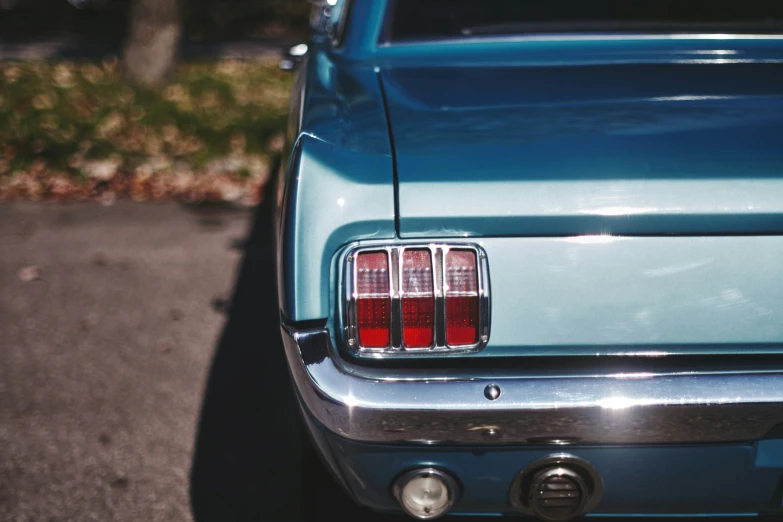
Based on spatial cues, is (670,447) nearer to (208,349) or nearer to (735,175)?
(735,175)

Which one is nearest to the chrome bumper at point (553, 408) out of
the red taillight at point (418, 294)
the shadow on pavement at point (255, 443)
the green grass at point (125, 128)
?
the red taillight at point (418, 294)

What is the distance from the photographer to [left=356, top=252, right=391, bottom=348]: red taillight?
169 centimetres

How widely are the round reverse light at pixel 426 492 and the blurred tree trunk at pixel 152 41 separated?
6228mm

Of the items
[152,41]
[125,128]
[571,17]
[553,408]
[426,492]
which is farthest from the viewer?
[152,41]

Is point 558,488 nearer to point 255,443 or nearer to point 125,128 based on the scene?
point 255,443

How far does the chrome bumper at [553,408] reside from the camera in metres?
1.66

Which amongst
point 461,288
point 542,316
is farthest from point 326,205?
point 542,316

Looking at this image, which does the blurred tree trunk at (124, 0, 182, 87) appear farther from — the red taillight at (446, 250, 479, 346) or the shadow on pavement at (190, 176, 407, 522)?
the red taillight at (446, 250, 479, 346)

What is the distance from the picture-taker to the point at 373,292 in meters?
1.70

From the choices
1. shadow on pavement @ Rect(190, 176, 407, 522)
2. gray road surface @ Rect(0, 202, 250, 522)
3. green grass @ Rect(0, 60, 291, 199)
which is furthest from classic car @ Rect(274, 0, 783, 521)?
green grass @ Rect(0, 60, 291, 199)

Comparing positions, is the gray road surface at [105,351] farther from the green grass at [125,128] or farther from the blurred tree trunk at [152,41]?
the blurred tree trunk at [152,41]

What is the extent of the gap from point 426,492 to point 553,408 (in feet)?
1.12

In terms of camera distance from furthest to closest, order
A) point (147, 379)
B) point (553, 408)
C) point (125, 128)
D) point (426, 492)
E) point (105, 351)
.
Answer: point (125, 128) < point (105, 351) < point (147, 379) < point (426, 492) < point (553, 408)

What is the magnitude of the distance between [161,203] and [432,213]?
12.9 ft
